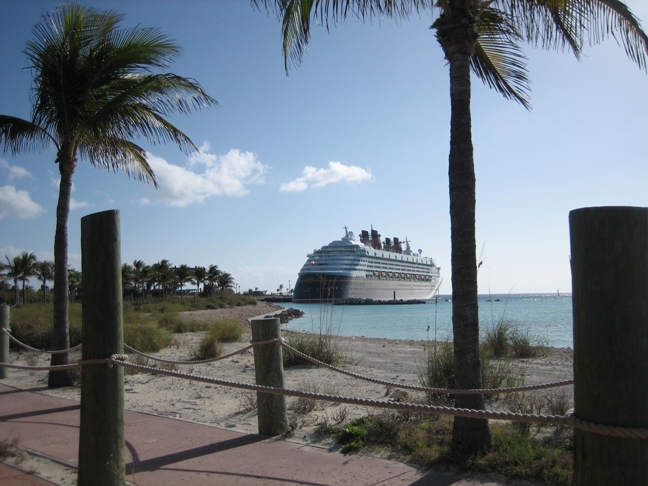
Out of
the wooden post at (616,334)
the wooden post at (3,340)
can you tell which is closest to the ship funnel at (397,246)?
the wooden post at (3,340)

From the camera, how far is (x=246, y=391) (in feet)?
23.4

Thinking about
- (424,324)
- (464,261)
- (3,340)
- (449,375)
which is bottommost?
(424,324)

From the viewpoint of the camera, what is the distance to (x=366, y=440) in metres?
4.30

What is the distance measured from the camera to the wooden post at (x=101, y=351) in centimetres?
286

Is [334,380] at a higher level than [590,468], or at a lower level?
lower

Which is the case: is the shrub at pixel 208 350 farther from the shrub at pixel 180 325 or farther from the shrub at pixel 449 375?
the shrub at pixel 180 325

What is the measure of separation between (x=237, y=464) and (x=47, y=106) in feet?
20.0

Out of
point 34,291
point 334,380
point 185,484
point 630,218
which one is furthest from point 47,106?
point 34,291

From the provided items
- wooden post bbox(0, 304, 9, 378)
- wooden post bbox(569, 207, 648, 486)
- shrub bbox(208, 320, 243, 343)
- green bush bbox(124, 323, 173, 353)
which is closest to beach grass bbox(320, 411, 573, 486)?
wooden post bbox(569, 207, 648, 486)

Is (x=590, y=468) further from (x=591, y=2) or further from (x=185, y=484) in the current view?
(x=591, y=2)

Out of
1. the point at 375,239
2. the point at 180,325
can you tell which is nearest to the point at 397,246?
the point at 375,239

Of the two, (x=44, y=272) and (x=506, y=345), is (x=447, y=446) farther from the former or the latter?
(x=44, y=272)

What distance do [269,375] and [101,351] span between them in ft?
6.12

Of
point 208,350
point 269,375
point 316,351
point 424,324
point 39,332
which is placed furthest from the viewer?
point 424,324
